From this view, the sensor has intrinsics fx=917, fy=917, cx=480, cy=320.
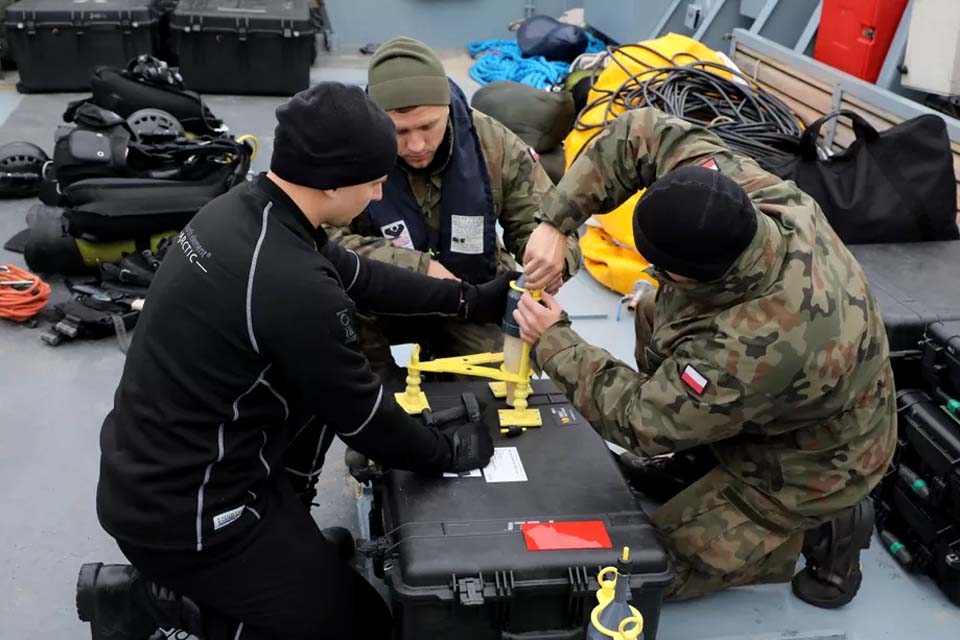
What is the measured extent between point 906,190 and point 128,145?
11.2 ft

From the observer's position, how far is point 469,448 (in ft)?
7.07

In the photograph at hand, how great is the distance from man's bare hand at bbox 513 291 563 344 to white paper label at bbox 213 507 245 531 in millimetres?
812

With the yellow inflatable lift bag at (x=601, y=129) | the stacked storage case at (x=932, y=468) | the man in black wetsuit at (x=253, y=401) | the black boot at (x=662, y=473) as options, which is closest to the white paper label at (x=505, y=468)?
the man in black wetsuit at (x=253, y=401)

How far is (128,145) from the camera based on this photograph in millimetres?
4352

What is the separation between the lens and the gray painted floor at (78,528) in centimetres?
247

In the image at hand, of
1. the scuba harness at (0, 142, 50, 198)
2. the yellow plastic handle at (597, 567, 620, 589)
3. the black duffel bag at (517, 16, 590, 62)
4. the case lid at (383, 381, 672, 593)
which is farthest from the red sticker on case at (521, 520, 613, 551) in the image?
the black duffel bag at (517, 16, 590, 62)

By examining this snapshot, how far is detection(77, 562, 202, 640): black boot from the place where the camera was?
206cm

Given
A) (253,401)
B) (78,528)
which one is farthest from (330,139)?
(78,528)

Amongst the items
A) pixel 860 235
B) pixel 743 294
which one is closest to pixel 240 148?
pixel 860 235

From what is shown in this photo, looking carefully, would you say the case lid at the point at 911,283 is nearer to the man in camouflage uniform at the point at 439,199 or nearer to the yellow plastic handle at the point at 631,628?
the man in camouflage uniform at the point at 439,199

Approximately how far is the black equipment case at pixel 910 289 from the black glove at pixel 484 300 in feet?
3.76

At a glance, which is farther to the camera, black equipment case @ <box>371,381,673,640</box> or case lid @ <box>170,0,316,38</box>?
case lid @ <box>170,0,316,38</box>

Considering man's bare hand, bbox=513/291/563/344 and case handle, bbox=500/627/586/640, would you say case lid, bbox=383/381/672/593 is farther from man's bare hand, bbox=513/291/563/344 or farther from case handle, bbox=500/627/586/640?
man's bare hand, bbox=513/291/563/344

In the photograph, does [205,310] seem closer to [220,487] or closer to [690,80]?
[220,487]
